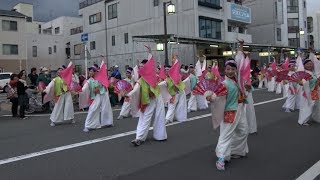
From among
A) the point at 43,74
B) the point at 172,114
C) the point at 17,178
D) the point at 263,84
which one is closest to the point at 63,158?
the point at 17,178

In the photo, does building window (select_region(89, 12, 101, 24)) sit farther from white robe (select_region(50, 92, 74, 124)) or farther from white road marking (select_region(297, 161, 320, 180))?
white road marking (select_region(297, 161, 320, 180))

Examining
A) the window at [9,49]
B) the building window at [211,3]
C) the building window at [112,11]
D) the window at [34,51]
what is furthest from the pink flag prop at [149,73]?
the window at [34,51]

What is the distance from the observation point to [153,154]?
324 inches

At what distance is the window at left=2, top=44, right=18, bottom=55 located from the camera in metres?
45.2

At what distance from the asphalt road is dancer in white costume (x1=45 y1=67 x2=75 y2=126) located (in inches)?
51.9

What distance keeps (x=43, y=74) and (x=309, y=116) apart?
11.4m

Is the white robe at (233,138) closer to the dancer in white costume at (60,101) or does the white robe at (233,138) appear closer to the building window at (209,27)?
the dancer in white costume at (60,101)

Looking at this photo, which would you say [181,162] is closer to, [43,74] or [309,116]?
[309,116]

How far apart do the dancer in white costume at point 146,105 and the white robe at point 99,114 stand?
2772 mm

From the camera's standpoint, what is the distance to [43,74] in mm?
18125

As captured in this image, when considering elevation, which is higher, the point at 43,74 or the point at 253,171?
the point at 43,74

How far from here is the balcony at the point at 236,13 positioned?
4188 centimetres

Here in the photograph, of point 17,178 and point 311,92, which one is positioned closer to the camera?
point 17,178

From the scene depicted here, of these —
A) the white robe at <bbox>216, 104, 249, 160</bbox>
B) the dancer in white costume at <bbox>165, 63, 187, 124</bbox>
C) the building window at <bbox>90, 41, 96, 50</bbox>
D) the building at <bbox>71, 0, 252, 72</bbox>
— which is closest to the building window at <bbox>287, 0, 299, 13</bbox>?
the building at <bbox>71, 0, 252, 72</bbox>
